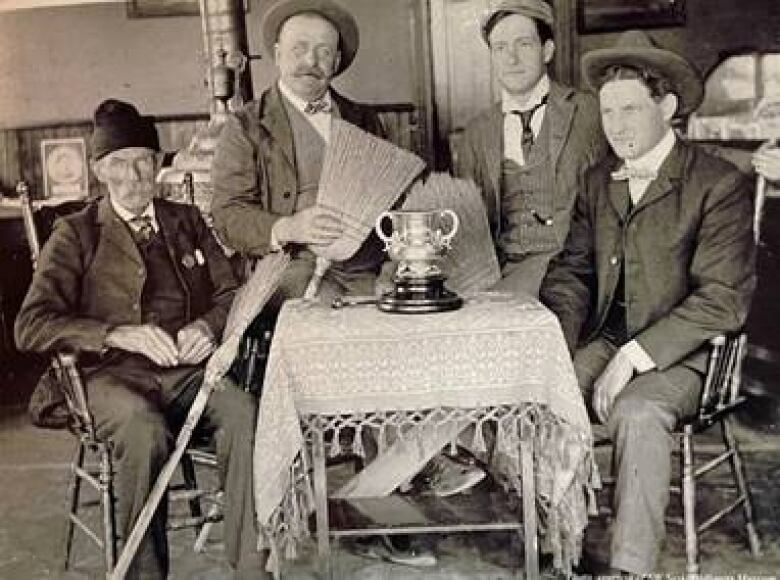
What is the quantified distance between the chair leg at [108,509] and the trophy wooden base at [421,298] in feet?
2.55

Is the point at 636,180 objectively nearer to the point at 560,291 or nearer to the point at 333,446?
the point at 560,291

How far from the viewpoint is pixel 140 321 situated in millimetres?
3225

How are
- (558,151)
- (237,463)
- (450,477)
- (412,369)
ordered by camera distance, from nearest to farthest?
(412,369)
(237,463)
(558,151)
(450,477)

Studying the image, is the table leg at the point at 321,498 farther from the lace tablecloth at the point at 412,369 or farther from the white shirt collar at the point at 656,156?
the white shirt collar at the point at 656,156

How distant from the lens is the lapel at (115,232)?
3.26 meters

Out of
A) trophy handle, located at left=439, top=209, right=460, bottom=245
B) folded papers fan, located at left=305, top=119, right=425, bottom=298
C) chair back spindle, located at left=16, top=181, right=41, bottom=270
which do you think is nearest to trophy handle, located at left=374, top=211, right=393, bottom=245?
folded papers fan, located at left=305, top=119, right=425, bottom=298

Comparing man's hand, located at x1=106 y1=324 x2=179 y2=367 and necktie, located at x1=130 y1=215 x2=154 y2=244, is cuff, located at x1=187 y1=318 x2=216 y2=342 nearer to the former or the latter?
man's hand, located at x1=106 y1=324 x2=179 y2=367

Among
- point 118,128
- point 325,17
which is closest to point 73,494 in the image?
point 118,128

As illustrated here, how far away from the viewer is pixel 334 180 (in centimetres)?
320

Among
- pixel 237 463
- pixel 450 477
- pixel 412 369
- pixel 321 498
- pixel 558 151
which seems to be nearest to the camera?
pixel 412 369

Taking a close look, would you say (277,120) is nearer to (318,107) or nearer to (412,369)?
(318,107)

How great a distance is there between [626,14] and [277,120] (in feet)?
2.88

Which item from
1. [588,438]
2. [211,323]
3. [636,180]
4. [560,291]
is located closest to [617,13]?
[636,180]

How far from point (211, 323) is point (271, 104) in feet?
1.83
